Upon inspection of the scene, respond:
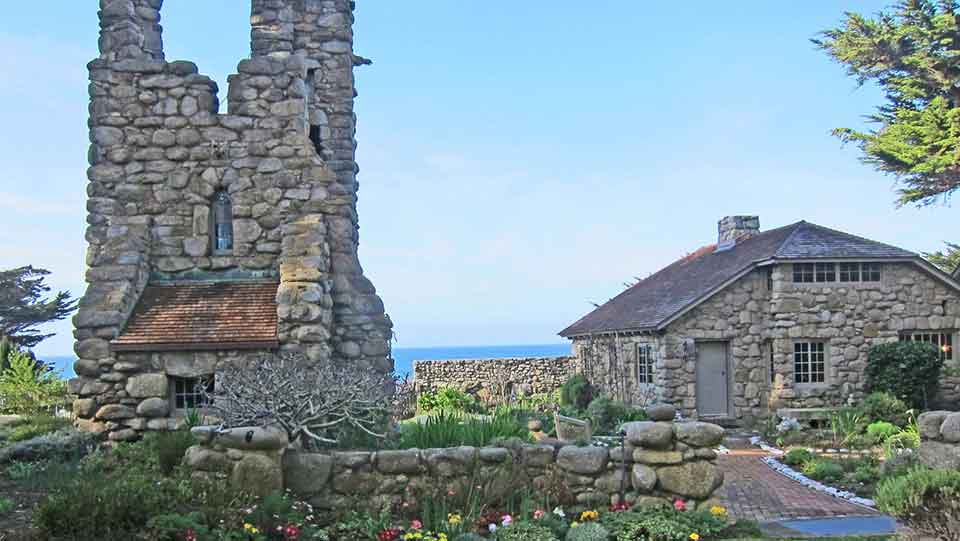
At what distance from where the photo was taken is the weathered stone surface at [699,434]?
9.39m

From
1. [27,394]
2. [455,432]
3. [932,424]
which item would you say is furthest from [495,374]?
[932,424]

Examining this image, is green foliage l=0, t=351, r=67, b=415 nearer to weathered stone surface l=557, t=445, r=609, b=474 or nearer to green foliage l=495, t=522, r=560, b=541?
weathered stone surface l=557, t=445, r=609, b=474

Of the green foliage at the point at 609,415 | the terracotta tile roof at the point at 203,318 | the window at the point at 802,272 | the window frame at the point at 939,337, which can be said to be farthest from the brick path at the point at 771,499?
the window frame at the point at 939,337

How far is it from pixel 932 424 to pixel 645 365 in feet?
39.6

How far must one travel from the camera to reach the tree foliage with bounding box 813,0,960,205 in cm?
2656

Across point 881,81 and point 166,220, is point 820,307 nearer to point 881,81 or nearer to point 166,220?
point 881,81

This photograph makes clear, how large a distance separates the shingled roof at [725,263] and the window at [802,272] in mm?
402

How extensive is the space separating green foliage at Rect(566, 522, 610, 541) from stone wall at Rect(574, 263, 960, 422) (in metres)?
12.7

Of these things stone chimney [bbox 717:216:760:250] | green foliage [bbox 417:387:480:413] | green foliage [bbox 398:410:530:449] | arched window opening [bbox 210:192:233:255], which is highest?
stone chimney [bbox 717:216:760:250]

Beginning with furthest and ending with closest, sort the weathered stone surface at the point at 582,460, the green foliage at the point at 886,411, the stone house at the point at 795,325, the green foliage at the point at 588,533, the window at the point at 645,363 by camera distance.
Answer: the window at the point at 645,363 → the stone house at the point at 795,325 → the green foliage at the point at 886,411 → the weathered stone surface at the point at 582,460 → the green foliage at the point at 588,533

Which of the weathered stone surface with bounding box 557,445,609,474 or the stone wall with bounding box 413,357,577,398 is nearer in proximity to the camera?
the weathered stone surface with bounding box 557,445,609,474

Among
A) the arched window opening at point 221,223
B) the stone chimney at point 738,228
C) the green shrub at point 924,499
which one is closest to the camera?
the green shrub at point 924,499

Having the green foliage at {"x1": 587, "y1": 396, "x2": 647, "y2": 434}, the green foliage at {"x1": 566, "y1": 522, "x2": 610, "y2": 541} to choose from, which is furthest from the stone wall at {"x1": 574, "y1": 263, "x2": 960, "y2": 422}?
the green foliage at {"x1": 566, "y1": 522, "x2": 610, "y2": 541}

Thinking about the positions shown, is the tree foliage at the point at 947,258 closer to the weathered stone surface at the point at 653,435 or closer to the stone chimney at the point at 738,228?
the stone chimney at the point at 738,228
